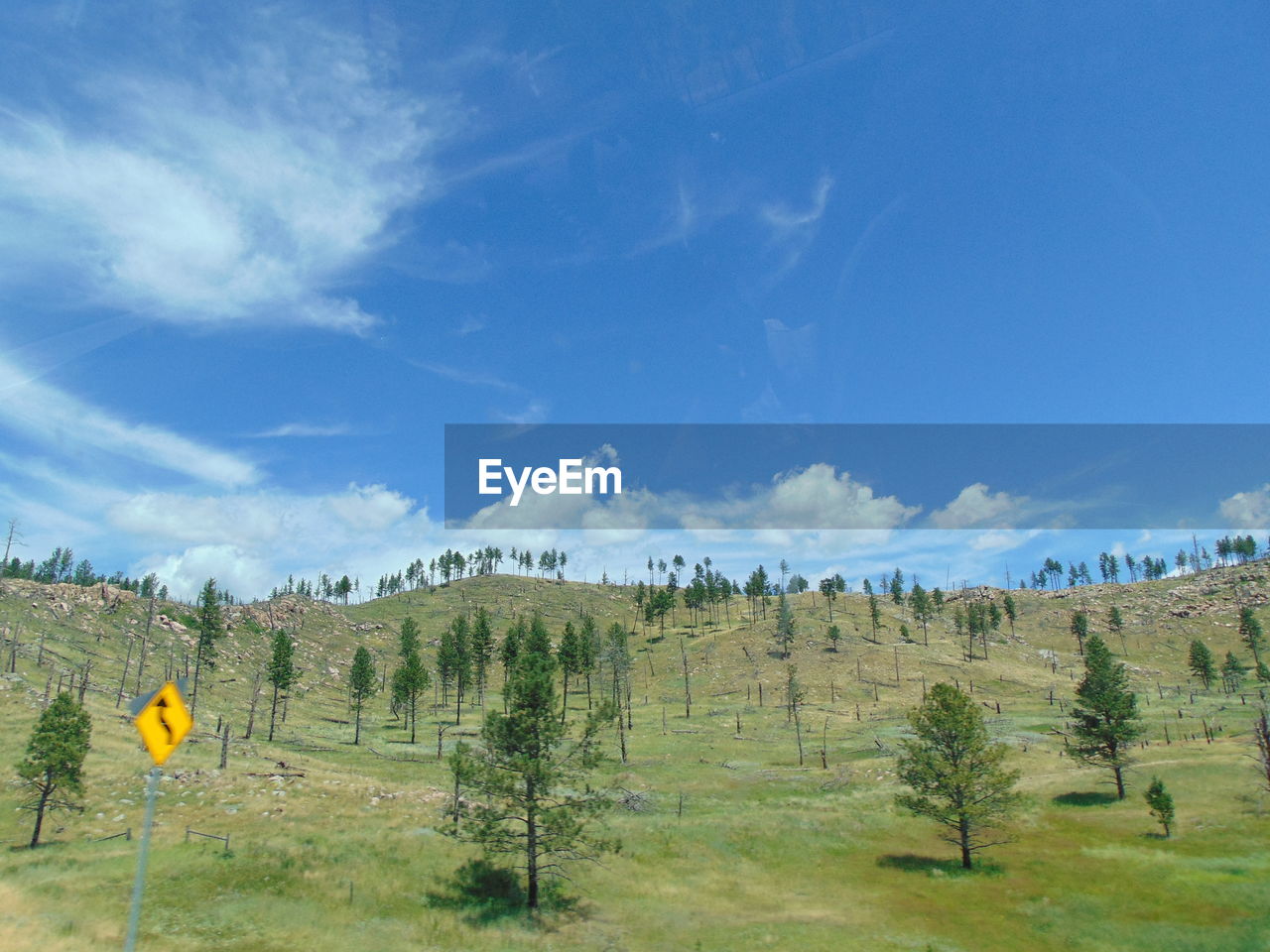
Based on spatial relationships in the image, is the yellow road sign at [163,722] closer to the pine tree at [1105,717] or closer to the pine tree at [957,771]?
the pine tree at [957,771]

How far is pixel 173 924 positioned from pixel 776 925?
32.2 metres

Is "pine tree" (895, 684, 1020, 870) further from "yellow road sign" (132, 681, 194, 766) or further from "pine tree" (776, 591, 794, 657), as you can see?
"pine tree" (776, 591, 794, 657)

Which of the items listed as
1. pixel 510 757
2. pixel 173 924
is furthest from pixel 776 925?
pixel 173 924

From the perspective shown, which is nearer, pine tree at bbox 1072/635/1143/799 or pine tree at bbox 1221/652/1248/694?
pine tree at bbox 1072/635/1143/799

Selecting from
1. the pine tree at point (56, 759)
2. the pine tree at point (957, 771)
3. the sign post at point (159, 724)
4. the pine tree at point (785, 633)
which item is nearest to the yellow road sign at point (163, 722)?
the sign post at point (159, 724)

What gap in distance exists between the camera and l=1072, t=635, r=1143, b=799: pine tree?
60094 millimetres

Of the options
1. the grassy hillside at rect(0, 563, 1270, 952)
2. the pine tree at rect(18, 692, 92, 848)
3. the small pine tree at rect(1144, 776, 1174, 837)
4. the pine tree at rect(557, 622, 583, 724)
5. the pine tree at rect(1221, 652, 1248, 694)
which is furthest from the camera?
the pine tree at rect(1221, 652, 1248, 694)

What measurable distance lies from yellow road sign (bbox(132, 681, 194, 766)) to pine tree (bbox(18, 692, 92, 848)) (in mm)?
45979

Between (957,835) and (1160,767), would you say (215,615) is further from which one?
(1160,767)

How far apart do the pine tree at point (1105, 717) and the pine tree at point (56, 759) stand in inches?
3310

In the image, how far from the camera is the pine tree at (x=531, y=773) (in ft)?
132

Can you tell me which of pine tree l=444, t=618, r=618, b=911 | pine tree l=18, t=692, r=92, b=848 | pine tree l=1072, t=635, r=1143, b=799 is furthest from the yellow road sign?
pine tree l=1072, t=635, r=1143, b=799

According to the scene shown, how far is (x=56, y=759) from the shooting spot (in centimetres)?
4394

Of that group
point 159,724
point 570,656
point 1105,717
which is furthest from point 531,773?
point 570,656
